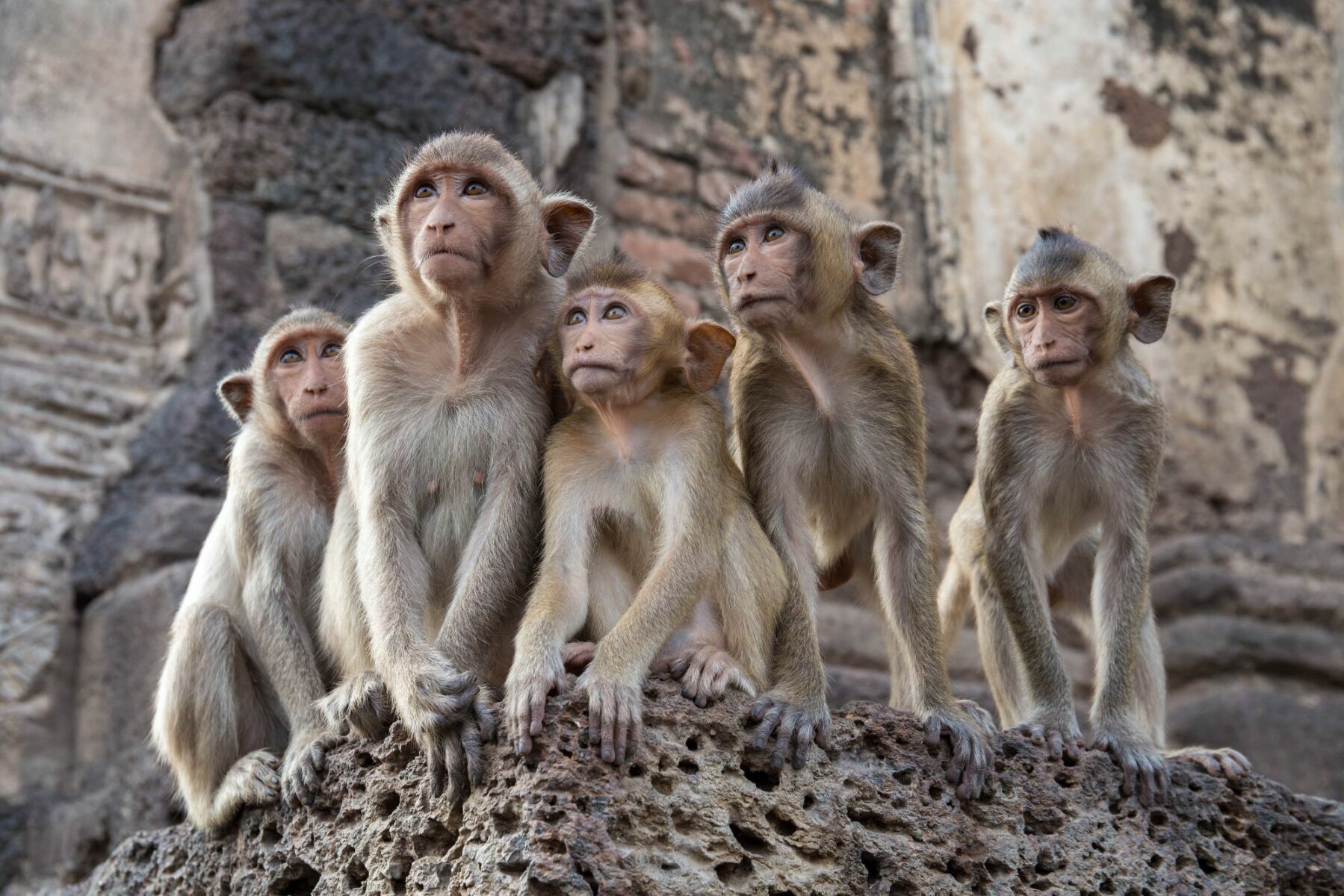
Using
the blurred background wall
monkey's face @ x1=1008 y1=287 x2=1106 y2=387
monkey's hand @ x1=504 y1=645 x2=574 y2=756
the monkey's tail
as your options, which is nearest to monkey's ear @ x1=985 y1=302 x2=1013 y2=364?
monkey's face @ x1=1008 y1=287 x2=1106 y2=387

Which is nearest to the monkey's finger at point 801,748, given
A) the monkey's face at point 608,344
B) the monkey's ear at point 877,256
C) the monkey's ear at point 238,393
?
the monkey's face at point 608,344

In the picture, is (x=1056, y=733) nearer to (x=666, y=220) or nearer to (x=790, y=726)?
(x=790, y=726)

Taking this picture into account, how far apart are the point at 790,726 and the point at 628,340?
39.9 inches

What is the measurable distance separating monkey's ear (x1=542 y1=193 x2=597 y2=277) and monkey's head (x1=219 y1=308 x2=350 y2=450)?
0.71m

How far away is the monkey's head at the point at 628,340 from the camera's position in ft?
13.7

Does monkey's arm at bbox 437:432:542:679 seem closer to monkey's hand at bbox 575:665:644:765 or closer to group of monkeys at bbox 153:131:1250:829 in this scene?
group of monkeys at bbox 153:131:1250:829

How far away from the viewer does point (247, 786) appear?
4383mm

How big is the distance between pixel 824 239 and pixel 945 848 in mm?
1615

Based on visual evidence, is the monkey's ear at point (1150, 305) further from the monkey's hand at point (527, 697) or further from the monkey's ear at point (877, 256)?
the monkey's hand at point (527, 697)

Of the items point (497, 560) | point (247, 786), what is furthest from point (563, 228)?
point (247, 786)

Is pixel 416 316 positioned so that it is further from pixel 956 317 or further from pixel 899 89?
pixel 899 89

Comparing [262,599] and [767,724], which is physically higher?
[262,599]

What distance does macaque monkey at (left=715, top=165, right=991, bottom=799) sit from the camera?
178 inches

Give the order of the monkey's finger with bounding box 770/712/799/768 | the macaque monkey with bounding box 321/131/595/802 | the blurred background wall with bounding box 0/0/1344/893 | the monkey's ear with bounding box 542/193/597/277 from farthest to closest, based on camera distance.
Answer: the blurred background wall with bounding box 0/0/1344/893
the monkey's ear with bounding box 542/193/597/277
the macaque monkey with bounding box 321/131/595/802
the monkey's finger with bounding box 770/712/799/768
